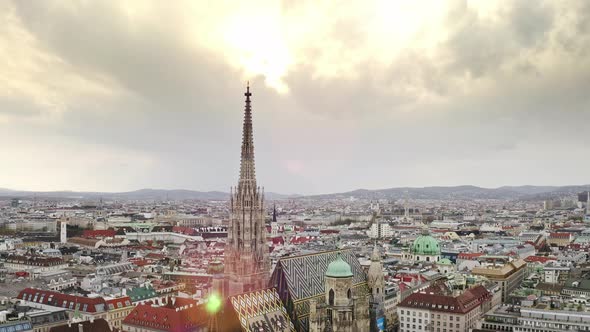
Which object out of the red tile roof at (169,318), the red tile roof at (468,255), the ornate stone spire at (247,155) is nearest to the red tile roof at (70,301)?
the red tile roof at (169,318)

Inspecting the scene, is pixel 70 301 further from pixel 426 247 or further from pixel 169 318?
pixel 426 247

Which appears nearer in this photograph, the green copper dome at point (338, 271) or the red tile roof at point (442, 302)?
the green copper dome at point (338, 271)

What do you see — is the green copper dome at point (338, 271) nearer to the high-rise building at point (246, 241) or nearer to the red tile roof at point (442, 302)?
the high-rise building at point (246, 241)

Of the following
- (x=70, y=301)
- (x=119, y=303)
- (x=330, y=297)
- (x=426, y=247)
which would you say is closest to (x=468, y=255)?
(x=426, y=247)

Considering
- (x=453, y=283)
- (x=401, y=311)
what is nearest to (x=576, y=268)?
(x=453, y=283)

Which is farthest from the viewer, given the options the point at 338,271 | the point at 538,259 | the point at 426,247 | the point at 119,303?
the point at 538,259

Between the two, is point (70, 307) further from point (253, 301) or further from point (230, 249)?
point (253, 301)
